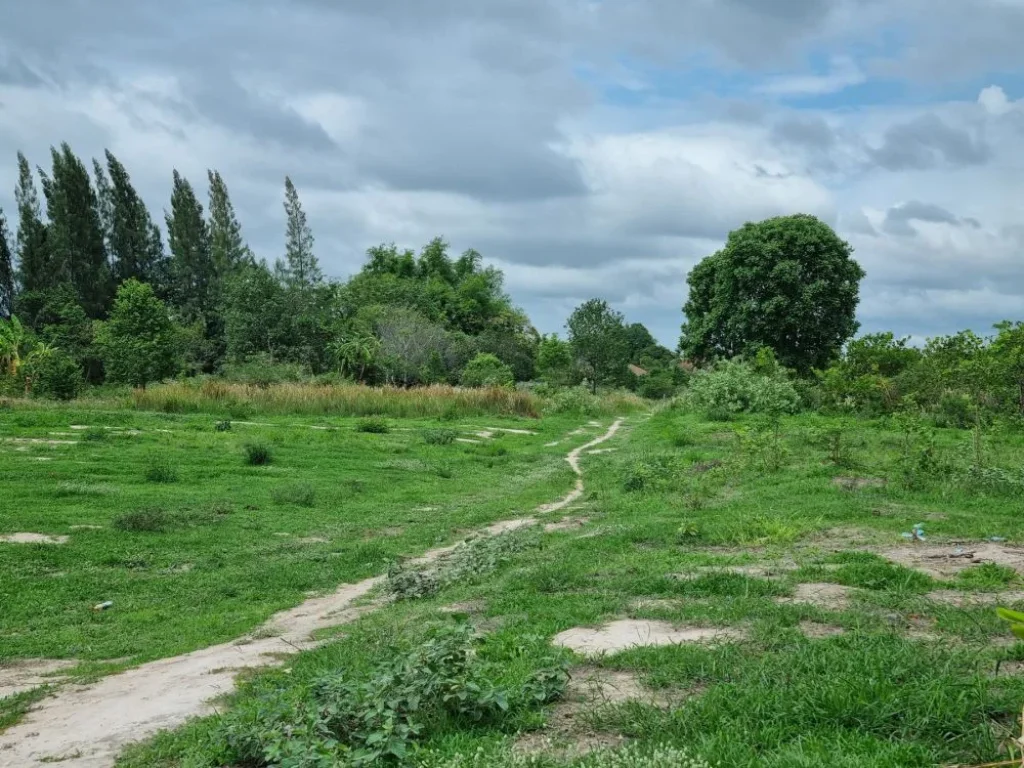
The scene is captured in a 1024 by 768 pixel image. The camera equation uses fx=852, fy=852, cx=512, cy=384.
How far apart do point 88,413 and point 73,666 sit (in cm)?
1938

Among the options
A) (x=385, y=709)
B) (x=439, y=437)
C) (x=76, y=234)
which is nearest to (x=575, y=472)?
(x=439, y=437)

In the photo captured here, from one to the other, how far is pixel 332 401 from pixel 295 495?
17125 mm

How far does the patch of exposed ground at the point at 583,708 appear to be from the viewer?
3955 mm

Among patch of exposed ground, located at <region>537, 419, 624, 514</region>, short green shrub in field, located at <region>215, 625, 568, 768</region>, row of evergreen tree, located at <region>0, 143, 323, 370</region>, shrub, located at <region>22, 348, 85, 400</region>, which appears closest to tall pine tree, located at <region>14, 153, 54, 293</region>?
row of evergreen tree, located at <region>0, 143, 323, 370</region>

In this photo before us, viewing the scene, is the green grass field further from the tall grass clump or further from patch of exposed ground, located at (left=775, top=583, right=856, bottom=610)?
the tall grass clump

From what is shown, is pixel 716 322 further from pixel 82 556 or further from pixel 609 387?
pixel 82 556

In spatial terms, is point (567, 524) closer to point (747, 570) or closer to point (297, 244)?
point (747, 570)

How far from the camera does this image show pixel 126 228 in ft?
204

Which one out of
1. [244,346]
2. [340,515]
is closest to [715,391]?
[340,515]

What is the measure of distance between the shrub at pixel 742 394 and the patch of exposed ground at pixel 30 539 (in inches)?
779

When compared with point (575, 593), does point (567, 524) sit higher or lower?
lower

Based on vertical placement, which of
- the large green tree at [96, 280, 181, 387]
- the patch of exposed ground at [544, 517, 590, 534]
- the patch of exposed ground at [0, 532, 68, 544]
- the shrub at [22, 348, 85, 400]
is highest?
the large green tree at [96, 280, 181, 387]

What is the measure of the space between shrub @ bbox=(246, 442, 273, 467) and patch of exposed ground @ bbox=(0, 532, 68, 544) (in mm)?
6514

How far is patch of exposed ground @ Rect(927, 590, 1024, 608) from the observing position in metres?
6.08
